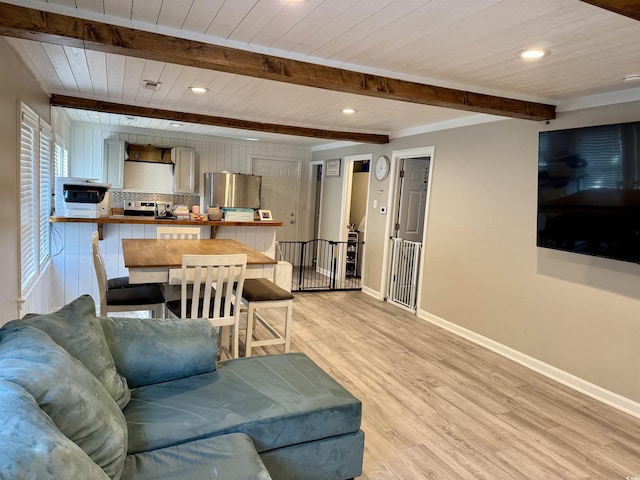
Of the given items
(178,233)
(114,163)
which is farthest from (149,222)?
(114,163)

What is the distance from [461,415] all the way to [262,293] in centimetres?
169

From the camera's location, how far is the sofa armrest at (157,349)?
205cm

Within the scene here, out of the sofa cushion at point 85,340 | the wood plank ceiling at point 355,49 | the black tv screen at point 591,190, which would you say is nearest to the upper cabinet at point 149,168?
the wood plank ceiling at point 355,49

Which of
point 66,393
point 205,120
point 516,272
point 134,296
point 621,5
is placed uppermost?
point 205,120

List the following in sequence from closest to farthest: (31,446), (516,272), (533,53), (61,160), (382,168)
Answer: (31,446) → (533,53) → (516,272) → (61,160) → (382,168)

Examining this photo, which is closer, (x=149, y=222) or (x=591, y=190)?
(x=591, y=190)

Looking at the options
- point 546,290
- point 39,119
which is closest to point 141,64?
point 39,119

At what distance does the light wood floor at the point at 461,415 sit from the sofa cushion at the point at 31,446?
156cm

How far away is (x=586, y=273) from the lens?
334 cm

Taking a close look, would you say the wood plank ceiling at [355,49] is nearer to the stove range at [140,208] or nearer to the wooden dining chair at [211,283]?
the wooden dining chair at [211,283]

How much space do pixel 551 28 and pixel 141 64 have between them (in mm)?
2637

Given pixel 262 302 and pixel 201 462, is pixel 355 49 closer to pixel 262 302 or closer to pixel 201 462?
pixel 262 302

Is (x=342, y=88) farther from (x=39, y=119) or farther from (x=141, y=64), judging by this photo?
(x=39, y=119)

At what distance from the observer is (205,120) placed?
5055 mm
